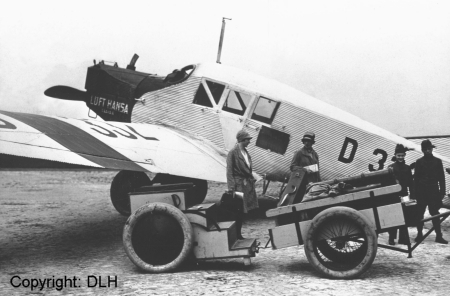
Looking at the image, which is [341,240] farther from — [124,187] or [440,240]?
[124,187]

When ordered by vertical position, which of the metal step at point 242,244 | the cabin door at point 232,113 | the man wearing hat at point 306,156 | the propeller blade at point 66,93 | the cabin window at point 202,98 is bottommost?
the metal step at point 242,244

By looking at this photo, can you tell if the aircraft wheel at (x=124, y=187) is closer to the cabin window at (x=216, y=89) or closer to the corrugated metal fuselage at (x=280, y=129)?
the corrugated metal fuselage at (x=280, y=129)

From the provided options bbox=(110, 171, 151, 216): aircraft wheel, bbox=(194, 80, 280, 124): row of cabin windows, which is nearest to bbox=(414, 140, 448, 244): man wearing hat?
bbox=(194, 80, 280, 124): row of cabin windows

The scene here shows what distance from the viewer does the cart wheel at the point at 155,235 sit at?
5.54m

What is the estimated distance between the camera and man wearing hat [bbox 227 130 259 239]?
6449mm

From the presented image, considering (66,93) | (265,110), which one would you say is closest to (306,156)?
(265,110)

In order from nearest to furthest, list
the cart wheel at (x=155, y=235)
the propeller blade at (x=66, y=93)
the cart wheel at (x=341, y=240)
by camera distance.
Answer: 1. the cart wheel at (x=341, y=240)
2. the cart wheel at (x=155, y=235)
3. the propeller blade at (x=66, y=93)

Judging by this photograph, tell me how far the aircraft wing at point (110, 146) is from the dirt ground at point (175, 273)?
49.9 inches

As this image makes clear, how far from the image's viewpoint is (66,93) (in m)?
10.2

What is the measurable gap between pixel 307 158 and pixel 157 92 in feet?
11.2

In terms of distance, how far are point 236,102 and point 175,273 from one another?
4060 millimetres

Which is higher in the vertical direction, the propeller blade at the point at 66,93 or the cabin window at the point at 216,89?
the propeller blade at the point at 66,93

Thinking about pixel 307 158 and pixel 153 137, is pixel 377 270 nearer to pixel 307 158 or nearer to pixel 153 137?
pixel 307 158

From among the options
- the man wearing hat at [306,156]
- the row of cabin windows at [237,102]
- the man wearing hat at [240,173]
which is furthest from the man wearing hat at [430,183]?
the row of cabin windows at [237,102]
